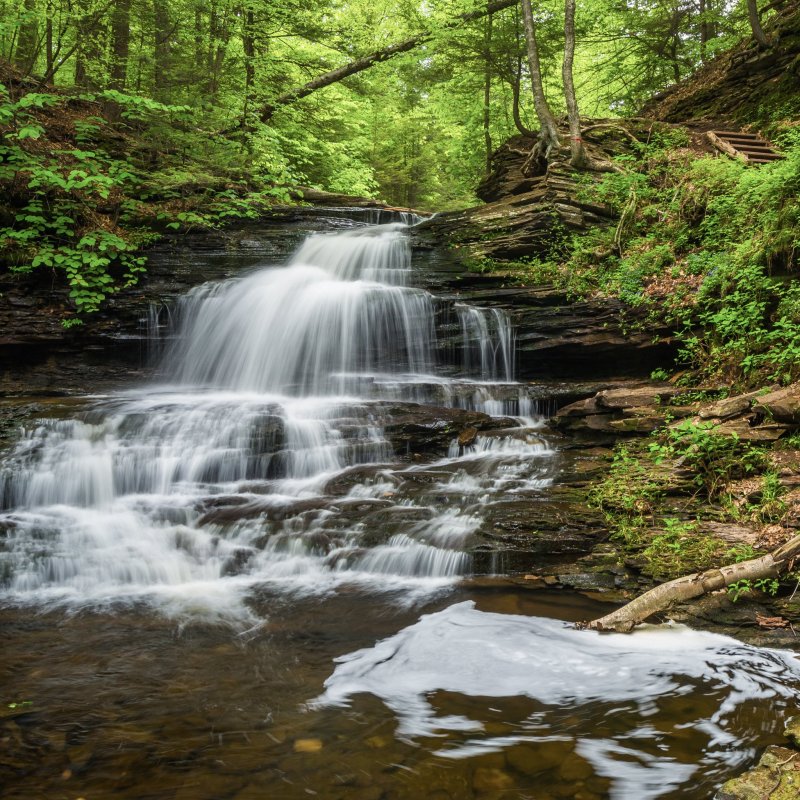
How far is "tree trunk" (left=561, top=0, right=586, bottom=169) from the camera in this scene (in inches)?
435

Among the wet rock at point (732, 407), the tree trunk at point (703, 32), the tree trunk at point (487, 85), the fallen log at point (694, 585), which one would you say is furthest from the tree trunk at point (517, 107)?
the fallen log at point (694, 585)

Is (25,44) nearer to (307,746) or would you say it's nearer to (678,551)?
(307,746)

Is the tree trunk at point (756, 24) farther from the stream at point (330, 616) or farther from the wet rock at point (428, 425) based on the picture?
the wet rock at point (428, 425)

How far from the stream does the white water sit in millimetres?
32

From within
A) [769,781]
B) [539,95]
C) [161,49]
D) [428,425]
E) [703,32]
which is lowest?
[769,781]

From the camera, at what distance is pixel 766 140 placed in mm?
11766

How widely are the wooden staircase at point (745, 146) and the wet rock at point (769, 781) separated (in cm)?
1031

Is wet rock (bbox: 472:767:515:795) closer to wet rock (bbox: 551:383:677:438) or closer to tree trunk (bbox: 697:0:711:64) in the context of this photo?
wet rock (bbox: 551:383:677:438)

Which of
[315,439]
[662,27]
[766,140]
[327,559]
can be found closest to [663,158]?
[766,140]

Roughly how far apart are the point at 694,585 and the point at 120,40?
14815 mm

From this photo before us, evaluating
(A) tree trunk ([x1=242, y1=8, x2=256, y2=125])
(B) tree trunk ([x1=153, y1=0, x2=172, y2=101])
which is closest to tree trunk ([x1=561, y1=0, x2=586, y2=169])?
(A) tree trunk ([x1=242, y1=8, x2=256, y2=125])

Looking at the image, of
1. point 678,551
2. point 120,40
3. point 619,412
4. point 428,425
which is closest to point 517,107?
point 120,40

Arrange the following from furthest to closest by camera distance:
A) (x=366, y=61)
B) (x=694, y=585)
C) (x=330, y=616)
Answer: (x=366, y=61) → (x=330, y=616) → (x=694, y=585)

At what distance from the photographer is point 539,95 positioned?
39.4 ft
